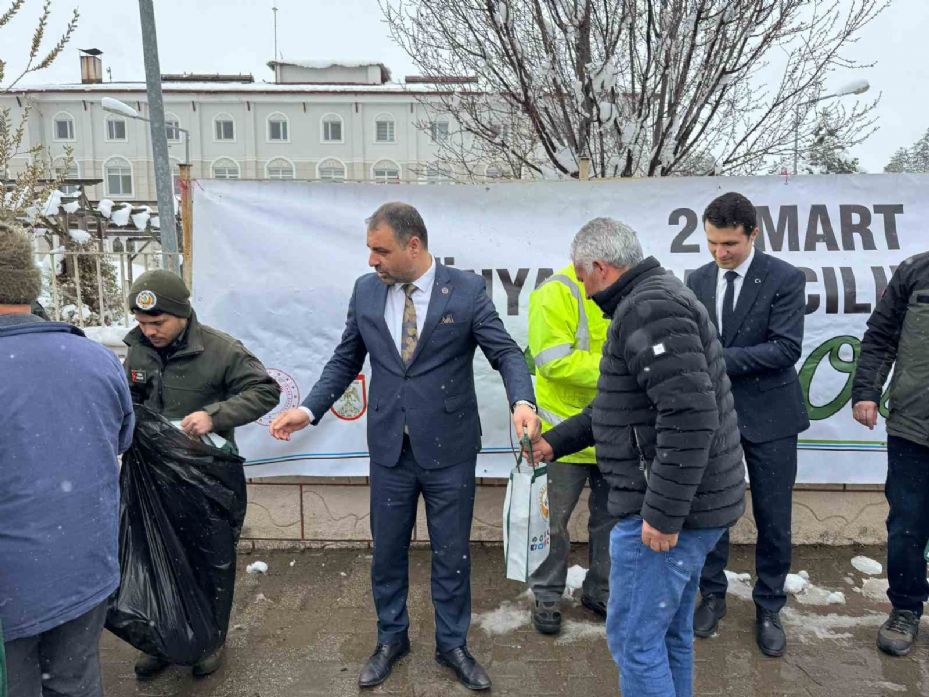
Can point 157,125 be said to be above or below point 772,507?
above

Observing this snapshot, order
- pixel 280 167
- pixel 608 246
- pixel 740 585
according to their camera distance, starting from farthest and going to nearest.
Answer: pixel 280 167
pixel 740 585
pixel 608 246

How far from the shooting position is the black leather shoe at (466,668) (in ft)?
9.46

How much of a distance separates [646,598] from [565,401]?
4.32 feet

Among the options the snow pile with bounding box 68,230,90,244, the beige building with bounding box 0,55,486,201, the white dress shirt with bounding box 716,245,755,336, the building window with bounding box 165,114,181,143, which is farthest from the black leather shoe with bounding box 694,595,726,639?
the building window with bounding box 165,114,181,143

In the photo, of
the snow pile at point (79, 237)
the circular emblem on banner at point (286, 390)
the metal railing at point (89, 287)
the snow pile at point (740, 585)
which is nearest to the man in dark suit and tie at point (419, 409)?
the circular emblem on banner at point (286, 390)

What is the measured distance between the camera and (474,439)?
2998 mm

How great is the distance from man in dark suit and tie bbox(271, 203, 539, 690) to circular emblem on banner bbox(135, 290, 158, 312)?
680 mm

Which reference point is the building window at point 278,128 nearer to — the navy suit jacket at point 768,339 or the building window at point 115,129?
the building window at point 115,129

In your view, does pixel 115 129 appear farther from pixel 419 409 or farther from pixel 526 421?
pixel 526 421

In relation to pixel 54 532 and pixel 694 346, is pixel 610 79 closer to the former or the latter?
pixel 694 346

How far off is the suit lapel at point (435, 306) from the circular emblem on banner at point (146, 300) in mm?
1055

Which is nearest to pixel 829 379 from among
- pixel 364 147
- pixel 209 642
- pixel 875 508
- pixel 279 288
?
pixel 875 508

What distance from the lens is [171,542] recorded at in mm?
2785

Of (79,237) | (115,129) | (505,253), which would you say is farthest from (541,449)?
(115,129)
